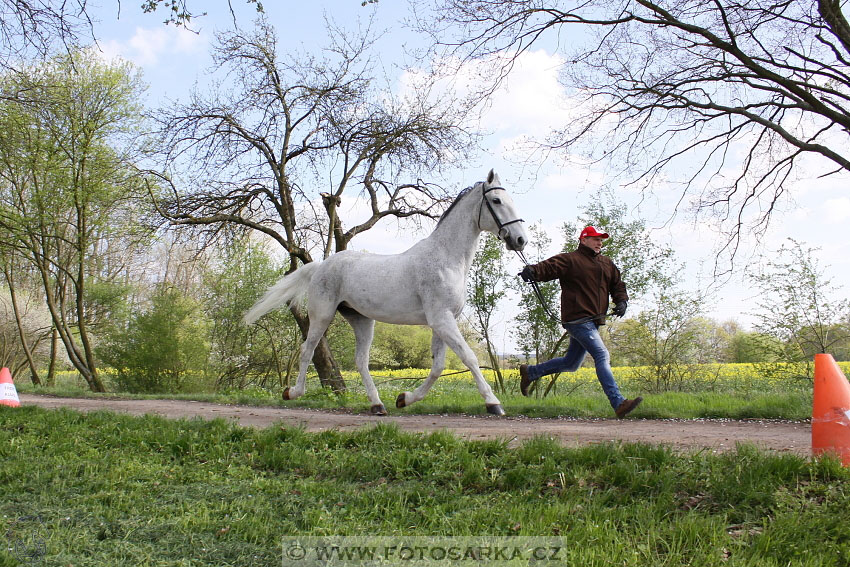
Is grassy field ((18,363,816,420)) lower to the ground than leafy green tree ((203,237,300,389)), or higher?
lower

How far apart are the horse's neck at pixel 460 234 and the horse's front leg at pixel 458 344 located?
0.70m

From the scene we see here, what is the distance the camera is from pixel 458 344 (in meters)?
7.27

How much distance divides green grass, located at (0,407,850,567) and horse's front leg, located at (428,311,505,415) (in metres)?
1.93

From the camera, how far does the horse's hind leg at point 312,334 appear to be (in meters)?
8.73

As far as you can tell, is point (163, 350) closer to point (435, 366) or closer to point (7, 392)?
point (7, 392)

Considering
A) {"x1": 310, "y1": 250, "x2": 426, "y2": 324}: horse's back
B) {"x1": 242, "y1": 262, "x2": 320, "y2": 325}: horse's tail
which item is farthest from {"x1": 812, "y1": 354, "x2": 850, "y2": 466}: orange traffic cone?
{"x1": 242, "y1": 262, "x2": 320, "y2": 325}: horse's tail

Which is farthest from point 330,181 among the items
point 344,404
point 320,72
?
point 344,404

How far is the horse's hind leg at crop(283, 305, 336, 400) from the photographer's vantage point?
8734mm

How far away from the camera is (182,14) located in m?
7.18

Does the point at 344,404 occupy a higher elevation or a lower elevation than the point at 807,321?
lower

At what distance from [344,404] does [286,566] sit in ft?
23.0

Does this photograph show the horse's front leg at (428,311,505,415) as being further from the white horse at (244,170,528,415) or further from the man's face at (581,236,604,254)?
the man's face at (581,236,604,254)

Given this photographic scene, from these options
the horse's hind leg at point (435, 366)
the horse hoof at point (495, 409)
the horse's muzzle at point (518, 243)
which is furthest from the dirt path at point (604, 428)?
the horse's muzzle at point (518, 243)

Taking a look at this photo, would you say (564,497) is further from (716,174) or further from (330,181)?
(330,181)
